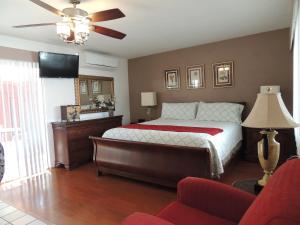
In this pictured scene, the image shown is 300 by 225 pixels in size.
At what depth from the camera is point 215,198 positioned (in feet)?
4.71

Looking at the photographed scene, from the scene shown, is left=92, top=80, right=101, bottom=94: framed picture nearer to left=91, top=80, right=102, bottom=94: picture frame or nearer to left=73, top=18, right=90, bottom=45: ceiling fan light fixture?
left=91, top=80, right=102, bottom=94: picture frame

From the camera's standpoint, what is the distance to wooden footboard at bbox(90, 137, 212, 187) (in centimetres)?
258

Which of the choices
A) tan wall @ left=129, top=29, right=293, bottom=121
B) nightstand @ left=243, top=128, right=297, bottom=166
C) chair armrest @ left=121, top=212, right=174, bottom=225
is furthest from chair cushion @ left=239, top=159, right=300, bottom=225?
tan wall @ left=129, top=29, right=293, bottom=121

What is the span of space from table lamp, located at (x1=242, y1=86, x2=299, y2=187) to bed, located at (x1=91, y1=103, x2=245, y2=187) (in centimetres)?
93

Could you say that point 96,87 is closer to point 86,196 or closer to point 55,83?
point 55,83

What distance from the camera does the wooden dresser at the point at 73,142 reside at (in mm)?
3797

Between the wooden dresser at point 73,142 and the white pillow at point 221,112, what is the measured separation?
85.2 inches

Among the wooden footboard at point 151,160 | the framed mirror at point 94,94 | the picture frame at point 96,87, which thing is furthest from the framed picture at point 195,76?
the wooden footboard at point 151,160

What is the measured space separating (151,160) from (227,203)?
61.7 inches

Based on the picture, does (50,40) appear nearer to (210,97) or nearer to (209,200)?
(210,97)

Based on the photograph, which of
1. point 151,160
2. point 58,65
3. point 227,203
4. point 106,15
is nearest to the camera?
point 227,203

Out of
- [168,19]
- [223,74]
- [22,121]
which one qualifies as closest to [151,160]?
[168,19]

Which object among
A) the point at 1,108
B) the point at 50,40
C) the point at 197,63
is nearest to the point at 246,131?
the point at 197,63

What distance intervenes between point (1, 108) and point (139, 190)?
2.43m
